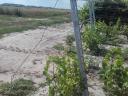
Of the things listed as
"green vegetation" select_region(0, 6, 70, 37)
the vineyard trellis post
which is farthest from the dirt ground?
"green vegetation" select_region(0, 6, 70, 37)

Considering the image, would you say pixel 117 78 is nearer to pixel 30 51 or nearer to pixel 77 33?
pixel 77 33

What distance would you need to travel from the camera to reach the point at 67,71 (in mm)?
6031

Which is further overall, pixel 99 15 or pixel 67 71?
pixel 99 15

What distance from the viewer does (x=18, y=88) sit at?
7188mm

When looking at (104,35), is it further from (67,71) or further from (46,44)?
(67,71)

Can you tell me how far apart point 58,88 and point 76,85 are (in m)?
0.33

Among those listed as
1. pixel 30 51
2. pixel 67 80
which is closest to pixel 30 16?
pixel 30 51

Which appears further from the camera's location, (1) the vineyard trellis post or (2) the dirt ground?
(2) the dirt ground

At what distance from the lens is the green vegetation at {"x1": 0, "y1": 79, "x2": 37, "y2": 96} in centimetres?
695

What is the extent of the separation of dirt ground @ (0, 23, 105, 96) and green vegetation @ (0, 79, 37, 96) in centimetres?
20

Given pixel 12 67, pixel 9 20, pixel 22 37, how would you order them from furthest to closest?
pixel 9 20 → pixel 22 37 → pixel 12 67

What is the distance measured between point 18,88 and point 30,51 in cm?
356

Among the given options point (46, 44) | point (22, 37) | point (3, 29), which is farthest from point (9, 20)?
point (46, 44)

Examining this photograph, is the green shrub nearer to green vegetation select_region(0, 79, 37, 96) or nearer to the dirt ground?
the dirt ground
